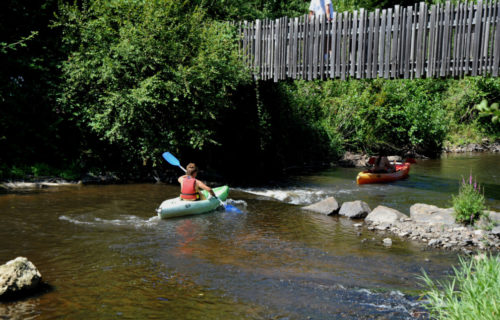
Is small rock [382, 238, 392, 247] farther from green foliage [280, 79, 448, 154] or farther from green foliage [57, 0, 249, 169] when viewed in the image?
green foliage [280, 79, 448, 154]

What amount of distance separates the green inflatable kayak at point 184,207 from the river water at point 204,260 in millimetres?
173

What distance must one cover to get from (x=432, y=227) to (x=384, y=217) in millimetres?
1051

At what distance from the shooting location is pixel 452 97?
28.2m

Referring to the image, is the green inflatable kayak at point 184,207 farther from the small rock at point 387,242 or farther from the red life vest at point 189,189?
the small rock at point 387,242

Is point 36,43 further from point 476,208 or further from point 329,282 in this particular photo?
point 476,208

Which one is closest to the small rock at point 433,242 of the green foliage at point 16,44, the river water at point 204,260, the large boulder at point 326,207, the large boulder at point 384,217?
the river water at point 204,260

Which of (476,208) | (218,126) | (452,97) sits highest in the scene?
(452,97)

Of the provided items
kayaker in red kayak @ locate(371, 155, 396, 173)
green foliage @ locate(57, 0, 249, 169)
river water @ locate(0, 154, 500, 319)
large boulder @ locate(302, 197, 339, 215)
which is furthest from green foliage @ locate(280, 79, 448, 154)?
large boulder @ locate(302, 197, 339, 215)

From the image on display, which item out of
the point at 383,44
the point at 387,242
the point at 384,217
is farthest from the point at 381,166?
the point at 387,242

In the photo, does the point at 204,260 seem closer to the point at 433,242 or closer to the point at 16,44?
the point at 433,242

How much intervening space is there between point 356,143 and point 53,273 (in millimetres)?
16585

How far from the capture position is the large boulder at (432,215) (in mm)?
9844

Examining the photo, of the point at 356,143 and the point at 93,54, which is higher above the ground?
the point at 93,54

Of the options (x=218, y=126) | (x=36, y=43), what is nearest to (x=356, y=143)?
(x=218, y=126)
